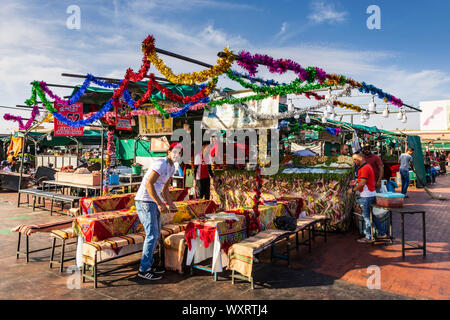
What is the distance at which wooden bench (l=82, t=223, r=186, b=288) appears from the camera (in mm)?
4535

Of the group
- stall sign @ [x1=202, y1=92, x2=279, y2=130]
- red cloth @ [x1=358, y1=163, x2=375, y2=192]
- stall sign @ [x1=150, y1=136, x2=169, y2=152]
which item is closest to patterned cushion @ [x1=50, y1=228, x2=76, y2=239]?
stall sign @ [x1=202, y1=92, x2=279, y2=130]

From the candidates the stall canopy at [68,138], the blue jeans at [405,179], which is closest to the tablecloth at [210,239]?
the blue jeans at [405,179]

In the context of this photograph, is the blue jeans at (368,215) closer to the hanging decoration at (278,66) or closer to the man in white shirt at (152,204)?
the hanging decoration at (278,66)

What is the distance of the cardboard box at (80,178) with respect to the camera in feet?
32.0

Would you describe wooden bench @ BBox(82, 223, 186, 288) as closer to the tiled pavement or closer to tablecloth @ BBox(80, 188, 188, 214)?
the tiled pavement

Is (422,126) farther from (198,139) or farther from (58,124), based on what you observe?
(58,124)

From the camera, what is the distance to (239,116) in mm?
8852

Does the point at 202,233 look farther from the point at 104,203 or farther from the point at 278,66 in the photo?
the point at 278,66

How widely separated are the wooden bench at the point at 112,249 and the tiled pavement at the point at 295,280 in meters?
0.27

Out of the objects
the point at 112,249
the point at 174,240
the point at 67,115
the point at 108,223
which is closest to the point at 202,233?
the point at 174,240

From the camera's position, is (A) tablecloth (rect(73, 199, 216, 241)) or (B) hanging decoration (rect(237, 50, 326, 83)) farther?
(B) hanging decoration (rect(237, 50, 326, 83))

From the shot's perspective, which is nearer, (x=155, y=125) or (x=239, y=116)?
(x=239, y=116)

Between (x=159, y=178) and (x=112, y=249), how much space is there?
1.25 metres

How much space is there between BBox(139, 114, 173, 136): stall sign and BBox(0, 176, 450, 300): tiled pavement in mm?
5190
